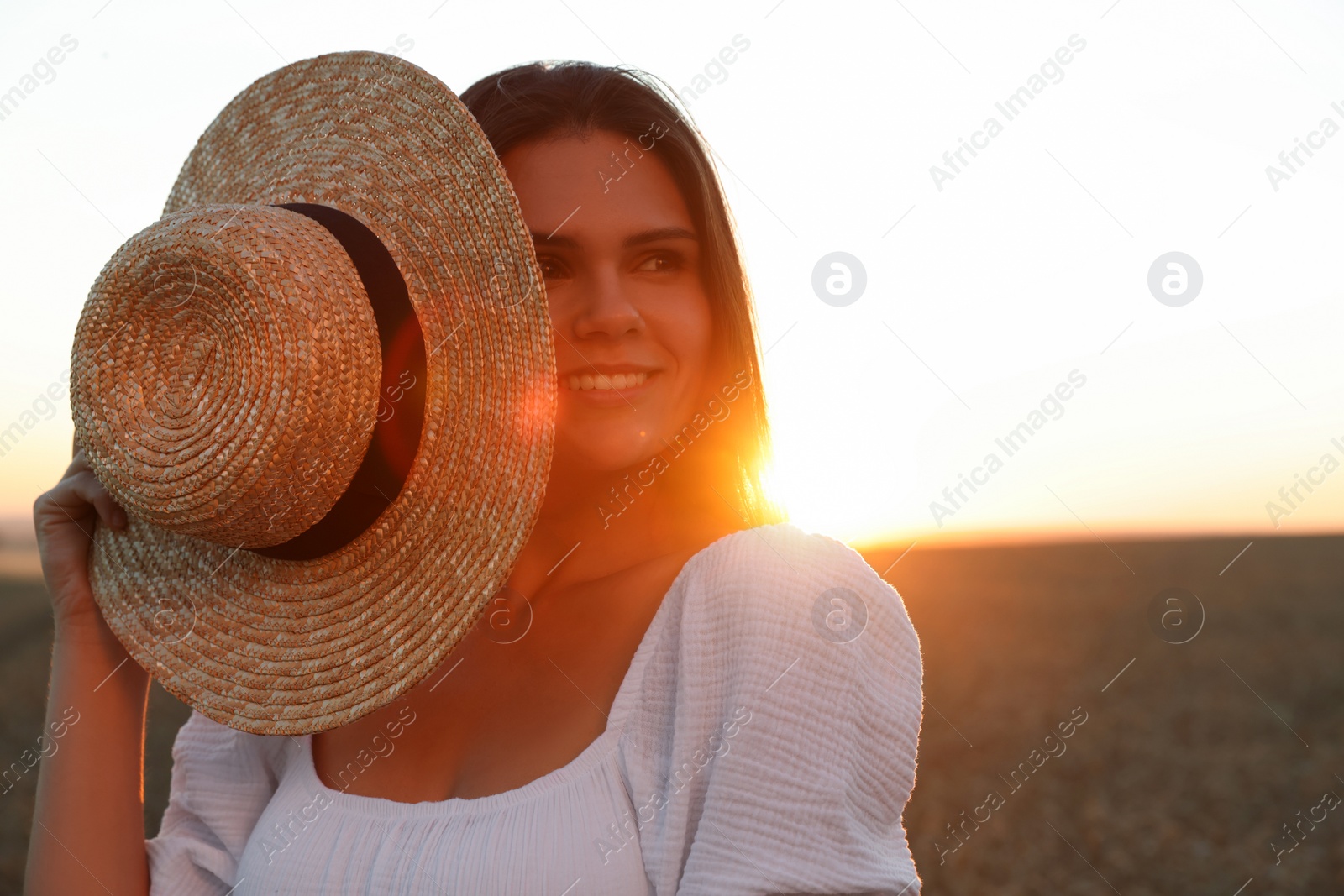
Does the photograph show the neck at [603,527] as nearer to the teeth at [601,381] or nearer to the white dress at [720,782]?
the teeth at [601,381]

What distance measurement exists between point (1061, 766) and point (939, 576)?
62.1 ft

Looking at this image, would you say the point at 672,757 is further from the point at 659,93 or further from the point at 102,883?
the point at 659,93

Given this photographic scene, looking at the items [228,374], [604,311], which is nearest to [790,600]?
[604,311]

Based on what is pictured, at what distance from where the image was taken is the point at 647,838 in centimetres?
174

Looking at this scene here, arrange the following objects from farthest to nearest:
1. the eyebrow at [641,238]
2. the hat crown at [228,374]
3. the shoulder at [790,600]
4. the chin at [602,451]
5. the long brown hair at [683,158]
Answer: the long brown hair at [683,158]
the chin at [602,451]
the eyebrow at [641,238]
the shoulder at [790,600]
the hat crown at [228,374]

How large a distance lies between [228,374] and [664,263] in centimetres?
102

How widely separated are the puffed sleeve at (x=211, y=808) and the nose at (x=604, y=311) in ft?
4.06

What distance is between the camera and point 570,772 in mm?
1856

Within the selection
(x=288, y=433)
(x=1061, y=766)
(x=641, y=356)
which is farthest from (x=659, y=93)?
(x=1061, y=766)

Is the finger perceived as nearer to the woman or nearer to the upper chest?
the woman

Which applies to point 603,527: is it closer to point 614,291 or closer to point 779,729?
point 614,291

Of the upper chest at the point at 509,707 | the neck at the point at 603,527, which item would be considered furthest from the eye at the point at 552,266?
the upper chest at the point at 509,707

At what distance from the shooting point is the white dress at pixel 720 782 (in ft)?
5.40

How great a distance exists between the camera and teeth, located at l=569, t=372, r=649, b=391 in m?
2.19
